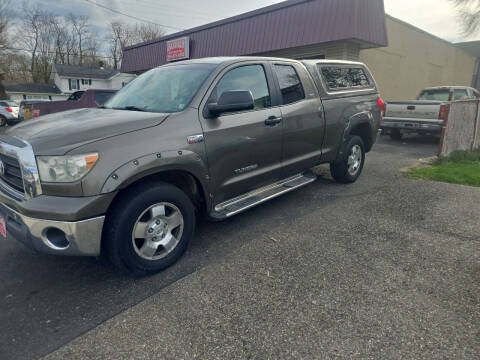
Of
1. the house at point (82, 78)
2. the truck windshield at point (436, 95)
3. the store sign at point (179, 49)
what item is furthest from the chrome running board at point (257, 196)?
the house at point (82, 78)

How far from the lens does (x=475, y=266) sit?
9.87 feet

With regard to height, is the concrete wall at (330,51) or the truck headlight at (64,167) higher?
the concrete wall at (330,51)

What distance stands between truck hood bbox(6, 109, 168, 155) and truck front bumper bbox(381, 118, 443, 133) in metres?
8.92

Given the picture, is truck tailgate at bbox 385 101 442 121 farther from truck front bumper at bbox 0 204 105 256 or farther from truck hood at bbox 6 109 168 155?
truck front bumper at bbox 0 204 105 256

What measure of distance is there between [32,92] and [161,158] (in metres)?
53.6

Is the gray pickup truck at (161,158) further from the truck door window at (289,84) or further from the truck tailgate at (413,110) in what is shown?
the truck tailgate at (413,110)

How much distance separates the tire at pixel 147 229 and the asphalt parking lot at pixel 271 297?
183mm

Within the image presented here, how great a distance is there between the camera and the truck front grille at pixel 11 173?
2549mm

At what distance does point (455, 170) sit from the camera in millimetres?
6441

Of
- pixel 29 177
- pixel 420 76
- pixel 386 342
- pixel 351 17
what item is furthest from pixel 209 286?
pixel 420 76

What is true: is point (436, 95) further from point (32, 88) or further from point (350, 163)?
point (32, 88)

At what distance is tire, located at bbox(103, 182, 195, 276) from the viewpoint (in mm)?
2541

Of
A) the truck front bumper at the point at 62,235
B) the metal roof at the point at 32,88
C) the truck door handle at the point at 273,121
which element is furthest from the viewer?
the metal roof at the point at 32,88

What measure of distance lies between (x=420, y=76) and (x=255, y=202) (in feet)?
61.7
